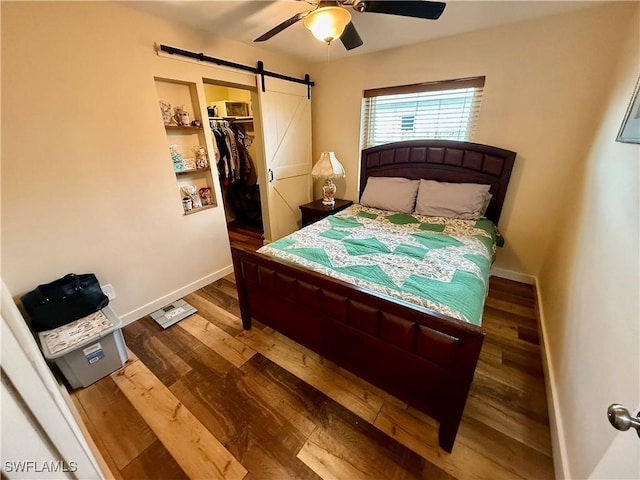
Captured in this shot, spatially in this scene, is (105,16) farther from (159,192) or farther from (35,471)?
(35,471)

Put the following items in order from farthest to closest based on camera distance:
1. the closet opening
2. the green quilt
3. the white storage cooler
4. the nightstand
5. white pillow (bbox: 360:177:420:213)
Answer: the closet opening → the nightstand → white pillow (bbox: 360:177:420:213) → the white storage cooler → the green quilt

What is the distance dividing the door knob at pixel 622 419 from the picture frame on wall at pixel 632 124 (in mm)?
1244

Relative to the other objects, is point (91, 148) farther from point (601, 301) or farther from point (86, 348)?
point (601, 301)

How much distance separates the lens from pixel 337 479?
117 centimetres

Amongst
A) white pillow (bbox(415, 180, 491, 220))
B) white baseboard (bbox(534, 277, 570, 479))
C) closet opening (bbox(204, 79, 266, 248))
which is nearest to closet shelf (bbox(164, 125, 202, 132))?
closet opening (bbox(204, 79, 266, 248))

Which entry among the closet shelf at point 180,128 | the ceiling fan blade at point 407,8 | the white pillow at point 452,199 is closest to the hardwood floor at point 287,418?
the white pillow at point 452,199

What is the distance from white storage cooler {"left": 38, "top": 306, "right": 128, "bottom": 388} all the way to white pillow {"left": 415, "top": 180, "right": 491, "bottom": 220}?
2757 millimetres

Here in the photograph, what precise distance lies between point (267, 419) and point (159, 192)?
193 cm

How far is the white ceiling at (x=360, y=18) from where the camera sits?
5.93 feet

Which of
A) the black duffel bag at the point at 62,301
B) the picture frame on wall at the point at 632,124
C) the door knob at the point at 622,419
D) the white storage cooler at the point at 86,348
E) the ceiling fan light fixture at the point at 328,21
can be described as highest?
the ceiling fan light fixture at the point at 328,21

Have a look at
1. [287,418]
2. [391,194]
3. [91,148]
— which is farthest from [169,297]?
[391,194]

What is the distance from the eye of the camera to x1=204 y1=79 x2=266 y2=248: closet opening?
3.71m

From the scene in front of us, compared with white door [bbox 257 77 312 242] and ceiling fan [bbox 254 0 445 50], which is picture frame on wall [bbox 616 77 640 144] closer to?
ceiling fan [bbox 254 0 445 50]

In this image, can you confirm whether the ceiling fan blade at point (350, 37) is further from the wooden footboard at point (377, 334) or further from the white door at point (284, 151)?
the wooden footboard at point (377, 334)
